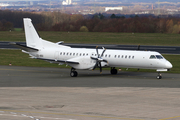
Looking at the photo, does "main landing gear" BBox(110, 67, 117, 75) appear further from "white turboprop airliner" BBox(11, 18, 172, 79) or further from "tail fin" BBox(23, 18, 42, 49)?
"tail fin" BBox(23, 18, 42, 49)

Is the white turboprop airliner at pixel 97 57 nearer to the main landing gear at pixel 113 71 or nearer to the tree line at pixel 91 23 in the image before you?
the main landing gear at pixel 113 71

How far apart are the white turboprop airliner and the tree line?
69.8 metres

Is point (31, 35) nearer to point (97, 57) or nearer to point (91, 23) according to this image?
point (97, 57)
